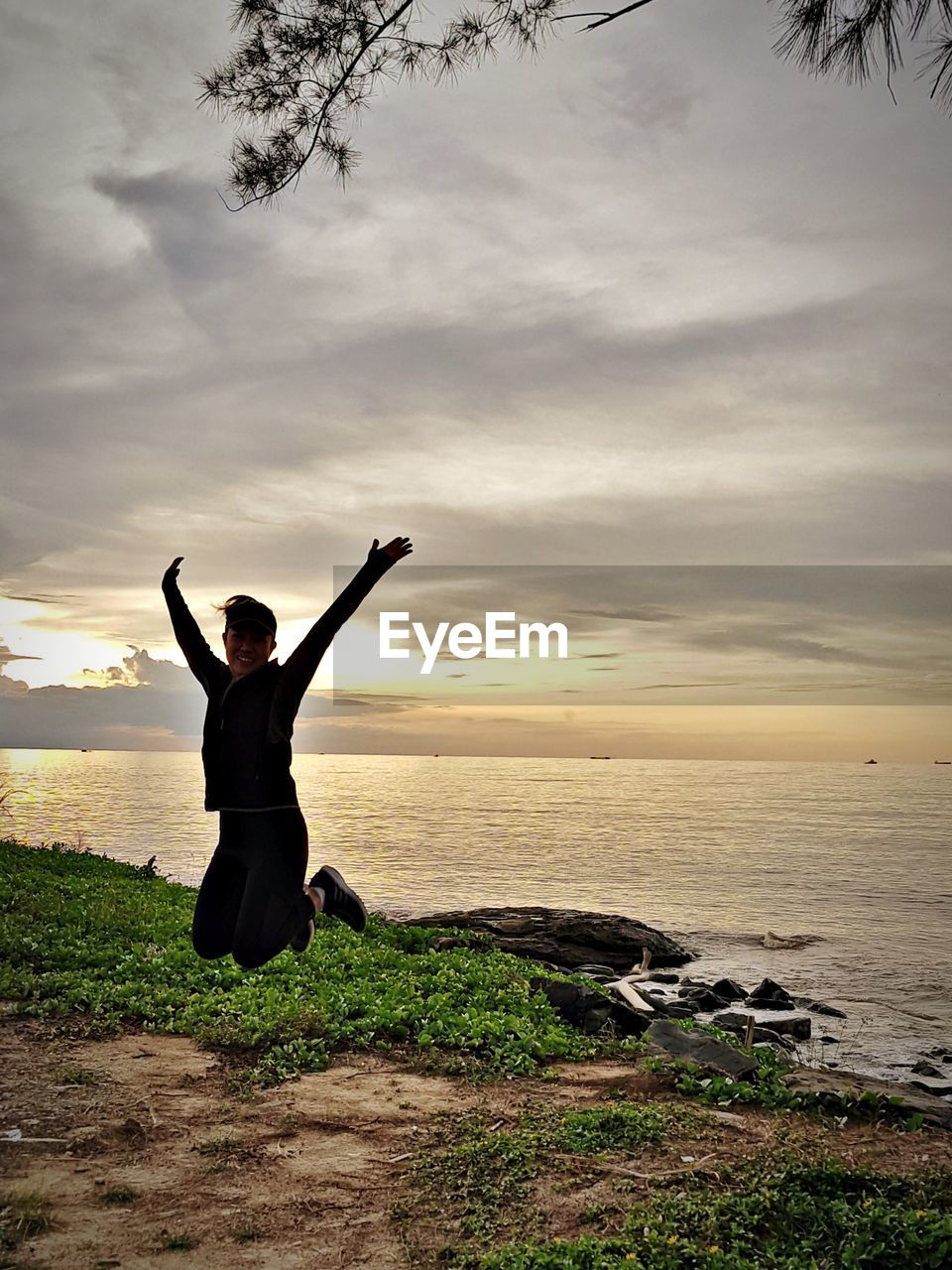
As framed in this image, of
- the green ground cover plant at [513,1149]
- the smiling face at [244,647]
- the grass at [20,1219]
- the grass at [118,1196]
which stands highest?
the smiling face at [244,647]

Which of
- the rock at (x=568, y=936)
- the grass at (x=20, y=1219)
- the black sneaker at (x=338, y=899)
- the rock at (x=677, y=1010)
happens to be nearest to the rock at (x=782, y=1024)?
the rock at (x=677, y=1010)

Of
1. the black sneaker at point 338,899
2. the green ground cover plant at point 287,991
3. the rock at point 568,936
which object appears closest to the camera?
the black sneaker at point 338,899

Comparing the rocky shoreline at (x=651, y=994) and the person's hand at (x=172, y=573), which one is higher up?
the person's hand at (x=172, y=573)

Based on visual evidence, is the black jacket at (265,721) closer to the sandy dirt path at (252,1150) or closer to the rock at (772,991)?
the sandy dirt path at (252,1150)

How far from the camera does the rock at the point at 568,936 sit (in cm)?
1845

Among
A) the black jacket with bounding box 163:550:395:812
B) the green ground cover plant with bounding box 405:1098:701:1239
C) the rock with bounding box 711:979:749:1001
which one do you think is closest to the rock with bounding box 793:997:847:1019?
the rock with bounding box 711:979:749:1001

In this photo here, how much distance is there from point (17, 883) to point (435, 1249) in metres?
12.7

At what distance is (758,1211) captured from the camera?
20.9 ft

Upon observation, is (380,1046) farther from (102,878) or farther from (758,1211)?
(102,878)

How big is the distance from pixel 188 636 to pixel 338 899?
217 cm

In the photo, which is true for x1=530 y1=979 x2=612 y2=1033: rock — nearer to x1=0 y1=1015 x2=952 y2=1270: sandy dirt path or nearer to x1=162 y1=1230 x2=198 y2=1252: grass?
x1=0 y1=1015 x2=952 y2=1270: sandy dirt path

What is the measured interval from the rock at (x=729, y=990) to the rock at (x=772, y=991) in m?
0.22

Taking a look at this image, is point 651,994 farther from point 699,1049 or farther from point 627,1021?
point 699,1049

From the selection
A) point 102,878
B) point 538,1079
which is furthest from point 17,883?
point 538,1079
